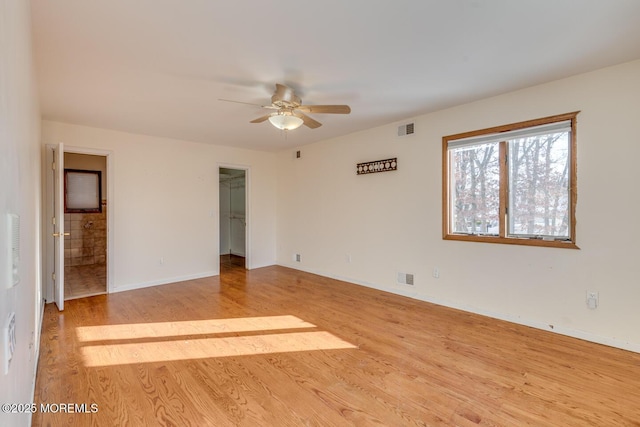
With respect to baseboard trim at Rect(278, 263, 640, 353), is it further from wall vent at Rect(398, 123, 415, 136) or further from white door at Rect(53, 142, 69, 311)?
white door at Rect(53, 142, 69, 311)

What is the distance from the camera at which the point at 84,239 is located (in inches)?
255

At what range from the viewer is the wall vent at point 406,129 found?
4.11 metres

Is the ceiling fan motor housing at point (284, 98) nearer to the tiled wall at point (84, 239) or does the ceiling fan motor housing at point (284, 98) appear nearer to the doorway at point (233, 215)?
the doorway at point (233, 215)

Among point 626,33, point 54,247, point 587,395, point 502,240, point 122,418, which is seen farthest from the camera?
point 54,247

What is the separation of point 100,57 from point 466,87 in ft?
10.9

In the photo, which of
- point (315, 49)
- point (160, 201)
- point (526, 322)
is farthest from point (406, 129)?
point (160, 201)

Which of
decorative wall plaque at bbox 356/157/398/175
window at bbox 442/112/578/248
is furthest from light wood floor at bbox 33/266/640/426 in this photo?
decorative wall plaque at bbox 356/157/398/175

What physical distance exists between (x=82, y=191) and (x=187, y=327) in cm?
487

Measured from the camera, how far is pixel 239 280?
205 inches

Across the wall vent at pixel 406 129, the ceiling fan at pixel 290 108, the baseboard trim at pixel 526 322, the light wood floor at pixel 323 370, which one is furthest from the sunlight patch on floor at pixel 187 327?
the wall vent at pixel 406 129

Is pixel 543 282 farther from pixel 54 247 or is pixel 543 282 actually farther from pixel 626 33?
pixel 54 247

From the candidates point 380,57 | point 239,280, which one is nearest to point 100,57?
point 380,57

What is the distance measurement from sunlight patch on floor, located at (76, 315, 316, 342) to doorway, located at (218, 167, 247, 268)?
13.0ft

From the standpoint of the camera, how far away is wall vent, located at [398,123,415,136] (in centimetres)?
411
